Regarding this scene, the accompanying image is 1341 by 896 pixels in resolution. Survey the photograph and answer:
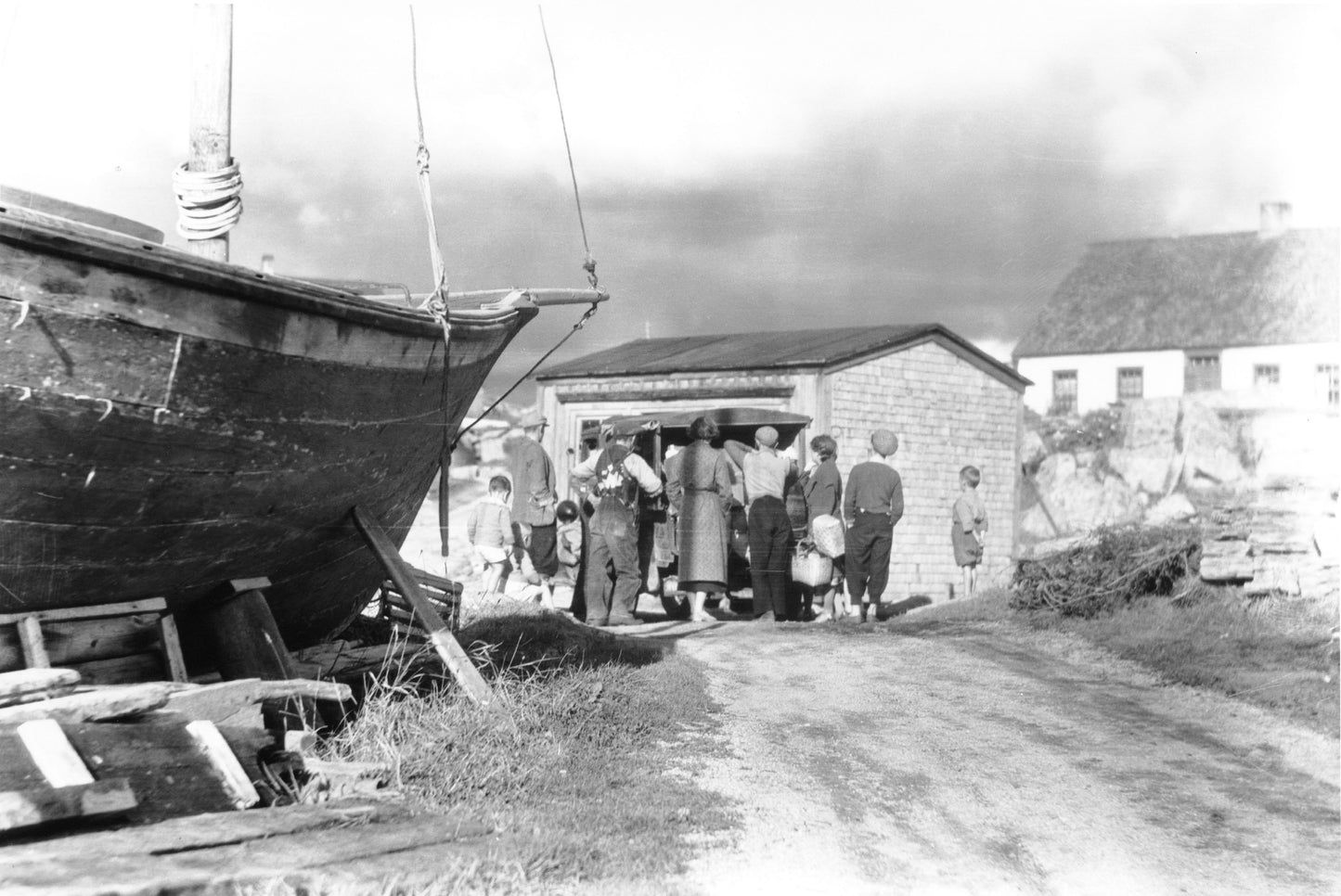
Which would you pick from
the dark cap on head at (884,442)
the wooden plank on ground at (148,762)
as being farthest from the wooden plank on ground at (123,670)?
the dark cap on head at (884,442)

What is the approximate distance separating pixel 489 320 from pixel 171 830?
304cm

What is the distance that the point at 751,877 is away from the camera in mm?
3711

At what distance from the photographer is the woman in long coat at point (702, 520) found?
10539 mm

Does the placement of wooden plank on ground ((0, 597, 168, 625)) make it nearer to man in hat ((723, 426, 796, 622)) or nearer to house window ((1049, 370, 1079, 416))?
man in hat ((723, 426, 796, 622))

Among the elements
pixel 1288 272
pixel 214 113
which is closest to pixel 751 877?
pixel 214 113

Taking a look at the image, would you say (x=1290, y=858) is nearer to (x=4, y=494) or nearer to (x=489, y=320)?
(x=489, y=320)

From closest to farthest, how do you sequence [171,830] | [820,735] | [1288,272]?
[171,830] → [820,735] → [1288,272]

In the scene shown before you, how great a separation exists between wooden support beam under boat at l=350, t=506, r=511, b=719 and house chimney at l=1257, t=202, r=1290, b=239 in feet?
18.4

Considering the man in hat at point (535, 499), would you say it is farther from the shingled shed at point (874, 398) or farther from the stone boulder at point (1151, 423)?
the stone boulder at point (1151, 423)

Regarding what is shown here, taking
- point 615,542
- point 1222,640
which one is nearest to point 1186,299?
point 1222,640

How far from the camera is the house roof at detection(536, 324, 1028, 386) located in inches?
667

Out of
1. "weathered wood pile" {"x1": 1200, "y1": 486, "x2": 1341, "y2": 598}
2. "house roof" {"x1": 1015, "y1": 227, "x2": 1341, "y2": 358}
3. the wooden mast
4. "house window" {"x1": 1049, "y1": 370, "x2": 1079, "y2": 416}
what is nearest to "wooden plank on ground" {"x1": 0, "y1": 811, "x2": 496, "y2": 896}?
the wooden mast

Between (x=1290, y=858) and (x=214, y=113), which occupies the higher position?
(x=214, y=113)

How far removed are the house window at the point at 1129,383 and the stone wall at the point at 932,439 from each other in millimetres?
15247
